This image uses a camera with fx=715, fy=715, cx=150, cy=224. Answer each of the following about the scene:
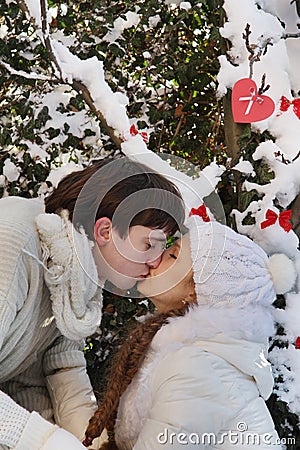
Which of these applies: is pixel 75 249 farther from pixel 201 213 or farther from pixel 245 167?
pixel 245 167

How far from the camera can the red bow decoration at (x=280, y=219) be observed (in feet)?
7.39

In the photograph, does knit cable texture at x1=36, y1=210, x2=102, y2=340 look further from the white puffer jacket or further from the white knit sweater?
the white puffer jacket

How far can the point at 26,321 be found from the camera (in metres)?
1.92

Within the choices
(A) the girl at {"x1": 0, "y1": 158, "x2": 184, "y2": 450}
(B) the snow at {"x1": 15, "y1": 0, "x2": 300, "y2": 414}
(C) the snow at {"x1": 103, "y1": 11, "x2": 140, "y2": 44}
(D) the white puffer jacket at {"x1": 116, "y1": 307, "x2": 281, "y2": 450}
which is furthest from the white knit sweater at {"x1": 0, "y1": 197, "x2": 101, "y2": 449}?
(C) the snow at {"x1": 103, "y1": 11, "x2": 140, "y2": 44}

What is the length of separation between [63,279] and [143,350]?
32cm

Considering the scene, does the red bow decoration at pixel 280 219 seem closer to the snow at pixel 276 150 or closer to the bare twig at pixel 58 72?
the snow at pixel 276 150

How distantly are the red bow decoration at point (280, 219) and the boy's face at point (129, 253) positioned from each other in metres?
0.41

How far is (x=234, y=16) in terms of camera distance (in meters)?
2.44

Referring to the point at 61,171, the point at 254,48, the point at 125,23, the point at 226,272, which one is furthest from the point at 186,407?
the point at 125,23

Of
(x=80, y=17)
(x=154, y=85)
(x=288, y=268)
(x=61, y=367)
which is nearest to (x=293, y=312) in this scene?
(x=288, y=268)

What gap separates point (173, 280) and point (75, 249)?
292 millimetres

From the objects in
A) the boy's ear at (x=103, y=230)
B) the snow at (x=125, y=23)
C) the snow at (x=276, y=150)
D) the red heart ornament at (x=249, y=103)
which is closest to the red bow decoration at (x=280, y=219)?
the snow at (x=276, y=150)

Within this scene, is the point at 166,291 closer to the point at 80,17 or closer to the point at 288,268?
the point at 288,268

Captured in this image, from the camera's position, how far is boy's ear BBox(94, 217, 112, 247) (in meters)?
1.97
